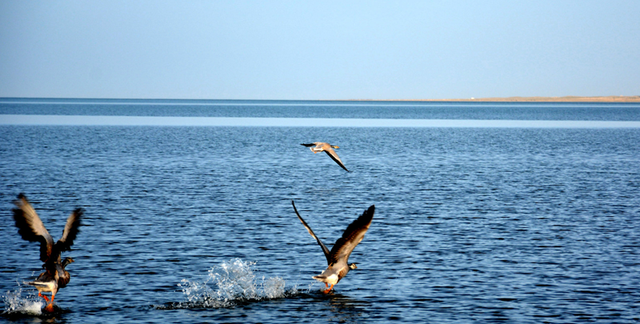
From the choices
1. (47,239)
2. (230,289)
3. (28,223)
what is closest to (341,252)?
(230,289)

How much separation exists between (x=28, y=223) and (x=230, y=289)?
548cm

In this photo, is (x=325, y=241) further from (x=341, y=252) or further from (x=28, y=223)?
(x=28, y=223)

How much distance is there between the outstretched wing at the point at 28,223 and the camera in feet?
49.3

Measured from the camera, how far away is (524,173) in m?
50.5

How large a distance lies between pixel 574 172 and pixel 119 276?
3942 centimetres

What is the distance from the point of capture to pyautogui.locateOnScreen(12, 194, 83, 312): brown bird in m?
15.1

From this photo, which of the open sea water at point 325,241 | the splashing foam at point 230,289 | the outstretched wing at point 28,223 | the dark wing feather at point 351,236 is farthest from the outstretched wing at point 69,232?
the dark wing feather at point 351,236

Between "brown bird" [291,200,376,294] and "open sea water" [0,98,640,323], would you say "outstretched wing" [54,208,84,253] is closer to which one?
"open sea water" [0,98,640,323]

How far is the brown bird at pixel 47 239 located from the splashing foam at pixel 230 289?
9.37 feet

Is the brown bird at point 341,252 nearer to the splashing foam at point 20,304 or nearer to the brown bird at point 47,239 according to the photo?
the brown bird at point 47,239

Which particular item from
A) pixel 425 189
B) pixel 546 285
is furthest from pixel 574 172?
pixel 546 285

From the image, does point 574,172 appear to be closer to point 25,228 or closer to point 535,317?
point 535,317

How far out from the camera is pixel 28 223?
49.6ft

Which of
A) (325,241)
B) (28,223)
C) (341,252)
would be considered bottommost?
(325,241)
